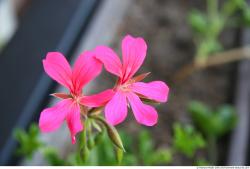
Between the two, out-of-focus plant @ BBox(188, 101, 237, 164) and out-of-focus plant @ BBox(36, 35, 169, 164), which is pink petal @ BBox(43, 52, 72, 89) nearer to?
out-of-focus plant @ BBox(36, 35, 169, 164)

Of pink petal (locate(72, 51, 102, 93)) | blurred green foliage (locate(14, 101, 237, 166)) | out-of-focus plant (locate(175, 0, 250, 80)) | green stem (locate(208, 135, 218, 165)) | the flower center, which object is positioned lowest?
green stem (locate(208, 135, 218, 165))

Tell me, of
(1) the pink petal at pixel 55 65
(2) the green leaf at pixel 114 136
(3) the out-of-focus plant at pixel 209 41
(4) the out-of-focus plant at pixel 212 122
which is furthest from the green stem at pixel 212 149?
(1) the pink petal at pixel 55 65

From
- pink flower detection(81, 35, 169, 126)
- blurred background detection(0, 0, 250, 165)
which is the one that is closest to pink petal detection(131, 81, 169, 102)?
pink flower detection(81, 35, 169, 126)

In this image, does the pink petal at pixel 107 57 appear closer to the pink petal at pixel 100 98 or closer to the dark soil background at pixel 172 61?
the pink petal at pixel 100 98

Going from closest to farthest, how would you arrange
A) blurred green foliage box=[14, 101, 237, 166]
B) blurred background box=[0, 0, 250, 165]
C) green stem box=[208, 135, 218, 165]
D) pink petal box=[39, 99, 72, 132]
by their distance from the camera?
1. pink petal box=[39, 99, 72, 132]
2. blurred green foliage box=[14, 101, 237, 166]
3. blurred background box=[0, 0, 250, 165]
4. green stem box=[208, 135, 218, 165]

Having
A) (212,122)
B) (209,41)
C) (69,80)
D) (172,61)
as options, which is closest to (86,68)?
(69,80)

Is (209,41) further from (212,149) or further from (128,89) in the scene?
(128,89)

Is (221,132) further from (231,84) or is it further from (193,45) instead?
(193,45)
